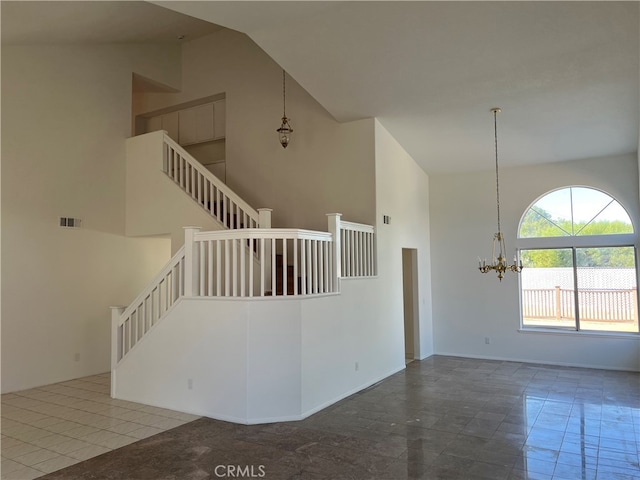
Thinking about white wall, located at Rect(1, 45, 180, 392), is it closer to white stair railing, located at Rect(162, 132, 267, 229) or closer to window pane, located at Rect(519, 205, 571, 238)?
white stair railing, located at Rect(162, 132, 267, 229)

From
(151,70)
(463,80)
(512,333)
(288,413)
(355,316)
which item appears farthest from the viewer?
(151,70)

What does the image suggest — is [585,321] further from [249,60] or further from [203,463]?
[249,60]

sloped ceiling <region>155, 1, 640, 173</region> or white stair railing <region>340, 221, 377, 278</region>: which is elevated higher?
sloped ceiling <region>155, 1, 640, 173</region>

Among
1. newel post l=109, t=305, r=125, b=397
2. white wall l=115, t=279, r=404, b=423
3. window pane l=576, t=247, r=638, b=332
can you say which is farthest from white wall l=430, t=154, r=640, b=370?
newel post l=109, t=305, r=125, b=397

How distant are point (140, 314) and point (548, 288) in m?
6.84

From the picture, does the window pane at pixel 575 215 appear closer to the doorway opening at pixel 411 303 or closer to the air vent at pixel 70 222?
the doorway opening at pixel 411 303

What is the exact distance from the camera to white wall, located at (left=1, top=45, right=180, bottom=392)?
21.2 feet

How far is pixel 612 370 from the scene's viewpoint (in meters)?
7.25

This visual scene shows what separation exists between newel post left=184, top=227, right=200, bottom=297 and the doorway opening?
4.34 meters

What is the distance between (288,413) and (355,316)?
1699mm

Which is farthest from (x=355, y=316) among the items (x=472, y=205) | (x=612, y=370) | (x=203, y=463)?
(x=612, y=370)

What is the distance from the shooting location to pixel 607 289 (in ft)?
24.5

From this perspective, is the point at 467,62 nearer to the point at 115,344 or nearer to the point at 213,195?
the point at 213,195

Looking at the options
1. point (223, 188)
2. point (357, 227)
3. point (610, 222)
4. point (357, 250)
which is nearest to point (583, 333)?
point (610, 222)
